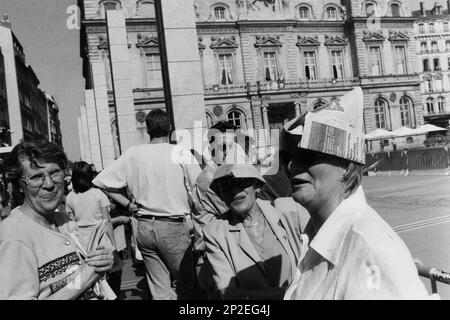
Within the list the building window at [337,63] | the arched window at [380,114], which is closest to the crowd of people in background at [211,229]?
the building window at [337,63]

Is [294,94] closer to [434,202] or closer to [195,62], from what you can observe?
[434,202]

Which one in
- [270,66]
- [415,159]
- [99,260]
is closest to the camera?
[99,260]

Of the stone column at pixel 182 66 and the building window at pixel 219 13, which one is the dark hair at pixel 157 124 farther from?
the building window at pixel 219 13

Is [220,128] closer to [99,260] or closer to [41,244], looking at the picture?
[99,260]

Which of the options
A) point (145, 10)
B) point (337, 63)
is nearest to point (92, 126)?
point (145, 10)

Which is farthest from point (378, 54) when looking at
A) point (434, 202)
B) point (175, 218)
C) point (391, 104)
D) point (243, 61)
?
point (175, 218)

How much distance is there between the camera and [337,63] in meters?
38.2

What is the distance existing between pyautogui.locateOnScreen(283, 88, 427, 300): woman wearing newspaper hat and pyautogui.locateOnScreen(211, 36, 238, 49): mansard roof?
34.7 m

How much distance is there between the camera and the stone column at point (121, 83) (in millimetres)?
12266

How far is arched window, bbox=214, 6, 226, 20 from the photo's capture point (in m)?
35.0

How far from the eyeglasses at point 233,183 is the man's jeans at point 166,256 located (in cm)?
124

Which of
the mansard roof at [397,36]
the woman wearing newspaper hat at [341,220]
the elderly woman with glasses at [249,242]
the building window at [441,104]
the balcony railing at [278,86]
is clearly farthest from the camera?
the building window at [441,104]

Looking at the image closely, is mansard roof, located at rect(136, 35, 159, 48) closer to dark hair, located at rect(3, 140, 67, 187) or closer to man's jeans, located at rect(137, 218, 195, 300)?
man's jeans, located at rect(137, 218, 195, 300)

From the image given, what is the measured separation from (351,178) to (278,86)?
35234mm
